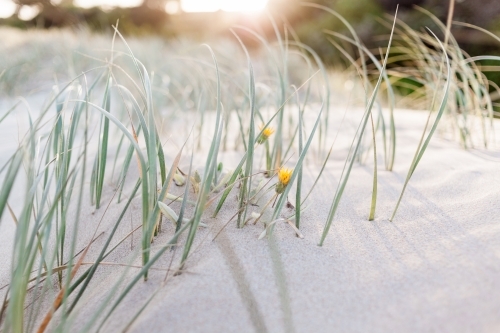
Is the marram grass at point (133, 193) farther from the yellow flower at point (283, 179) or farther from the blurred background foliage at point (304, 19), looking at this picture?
the blurred background foliage at point (304, 19)

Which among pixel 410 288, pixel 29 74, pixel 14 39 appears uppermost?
pixel 14 39

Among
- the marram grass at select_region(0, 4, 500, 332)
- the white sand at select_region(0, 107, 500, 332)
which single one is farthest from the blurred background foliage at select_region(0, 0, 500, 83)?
the white sand at select_region(0, 107, 500, 332)

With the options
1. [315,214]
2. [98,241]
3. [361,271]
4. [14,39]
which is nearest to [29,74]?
[14,39]

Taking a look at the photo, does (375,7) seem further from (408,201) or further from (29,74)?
(408,201)

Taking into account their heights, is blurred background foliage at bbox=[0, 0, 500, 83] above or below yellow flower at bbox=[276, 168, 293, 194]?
above

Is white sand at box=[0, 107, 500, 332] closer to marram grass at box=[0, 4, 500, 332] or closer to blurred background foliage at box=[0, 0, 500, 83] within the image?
marram grass at box=[0, 4, 500, 332]

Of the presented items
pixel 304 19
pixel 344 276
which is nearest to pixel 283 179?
pixel 344 276
